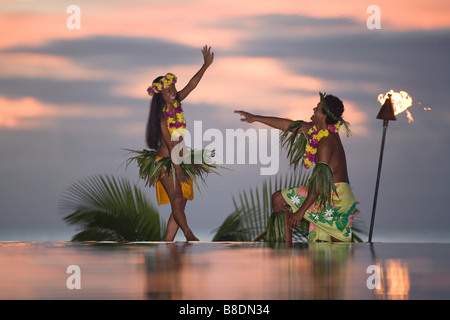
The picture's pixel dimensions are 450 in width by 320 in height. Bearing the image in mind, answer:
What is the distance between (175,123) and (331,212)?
120 cm

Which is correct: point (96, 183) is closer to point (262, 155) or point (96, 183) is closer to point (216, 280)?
point (262, 155)

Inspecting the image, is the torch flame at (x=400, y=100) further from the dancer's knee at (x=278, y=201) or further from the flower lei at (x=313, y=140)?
the dancer's knee at (x=278, y=201)

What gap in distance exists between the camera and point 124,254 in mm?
4156

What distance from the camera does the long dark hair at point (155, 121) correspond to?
5191 millimetres

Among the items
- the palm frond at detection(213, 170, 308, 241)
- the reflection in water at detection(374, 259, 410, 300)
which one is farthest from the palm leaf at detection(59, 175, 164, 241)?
the reflection in water at detection(374, 259, 410, 300)

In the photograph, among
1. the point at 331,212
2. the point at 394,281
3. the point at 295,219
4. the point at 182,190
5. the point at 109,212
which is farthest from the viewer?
the point at 109,212

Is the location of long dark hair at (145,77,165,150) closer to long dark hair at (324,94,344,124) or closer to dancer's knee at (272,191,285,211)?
dancer's knee at (272,191,285,211)

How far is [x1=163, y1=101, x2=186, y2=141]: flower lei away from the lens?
5.19 m

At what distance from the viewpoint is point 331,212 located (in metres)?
4.80

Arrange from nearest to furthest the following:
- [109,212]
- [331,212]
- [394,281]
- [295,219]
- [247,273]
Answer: [394,281] < [247,273] < [295,219] < [331,212] < [109,212]

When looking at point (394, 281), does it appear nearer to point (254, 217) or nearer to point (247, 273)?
point (247, 273)

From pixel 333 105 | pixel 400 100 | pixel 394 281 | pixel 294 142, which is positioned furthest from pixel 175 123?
pixel 394 281
